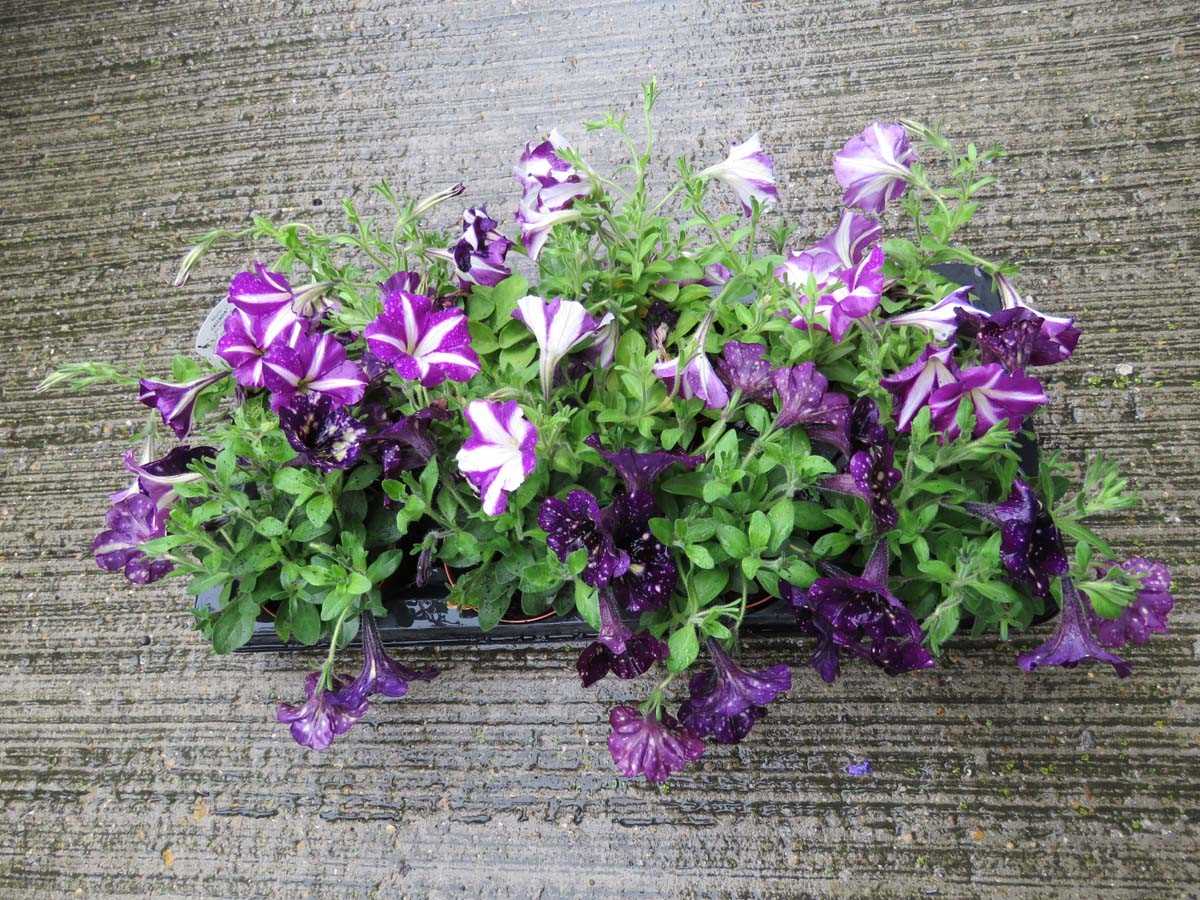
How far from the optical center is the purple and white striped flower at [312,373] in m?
0.93

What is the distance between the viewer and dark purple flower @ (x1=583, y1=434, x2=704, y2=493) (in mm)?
928

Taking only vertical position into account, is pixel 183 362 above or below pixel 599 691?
above

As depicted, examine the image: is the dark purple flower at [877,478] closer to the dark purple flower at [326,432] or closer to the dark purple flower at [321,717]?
the dark purple flower at [326,432]

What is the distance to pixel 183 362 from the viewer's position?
1.04 metres

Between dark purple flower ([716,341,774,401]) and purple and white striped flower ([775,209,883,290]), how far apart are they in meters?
0.12

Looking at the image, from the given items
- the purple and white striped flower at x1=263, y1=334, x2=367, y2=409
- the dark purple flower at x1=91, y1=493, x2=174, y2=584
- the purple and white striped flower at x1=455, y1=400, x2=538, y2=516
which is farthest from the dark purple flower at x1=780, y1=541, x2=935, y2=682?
the dark purple flower at x1=91, y1=493, x2=174, y2=584

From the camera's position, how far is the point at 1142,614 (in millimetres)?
965

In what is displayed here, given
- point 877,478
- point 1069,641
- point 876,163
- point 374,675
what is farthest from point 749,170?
point 374,675

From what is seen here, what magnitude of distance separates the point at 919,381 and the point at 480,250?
505mm

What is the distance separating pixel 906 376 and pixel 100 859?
1.36 m

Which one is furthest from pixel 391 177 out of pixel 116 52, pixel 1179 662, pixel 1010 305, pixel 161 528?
pixel 1179 662

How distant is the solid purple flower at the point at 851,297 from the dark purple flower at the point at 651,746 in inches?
19.0

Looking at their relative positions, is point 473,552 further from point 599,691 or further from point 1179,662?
point 1179,662

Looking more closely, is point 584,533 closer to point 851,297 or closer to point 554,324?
point 554,324
